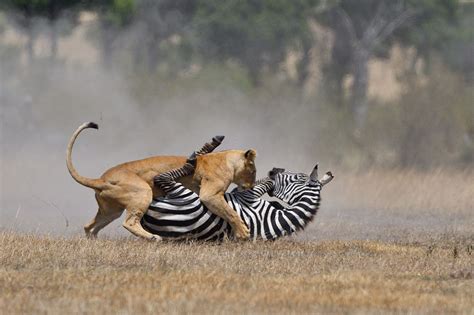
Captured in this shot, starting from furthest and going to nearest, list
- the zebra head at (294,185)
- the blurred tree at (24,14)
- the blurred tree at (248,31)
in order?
1. the blurred tree at (248,31)
2. the blurred tree at (24,14)
3. the zebra head at (294,185)

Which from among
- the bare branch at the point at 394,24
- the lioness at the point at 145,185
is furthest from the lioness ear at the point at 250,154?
the bare branch at the point at 394,24

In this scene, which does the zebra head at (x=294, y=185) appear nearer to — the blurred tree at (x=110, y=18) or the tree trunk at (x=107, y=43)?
the blurred tree at (x=110, y=18)

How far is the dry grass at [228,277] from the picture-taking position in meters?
8.48

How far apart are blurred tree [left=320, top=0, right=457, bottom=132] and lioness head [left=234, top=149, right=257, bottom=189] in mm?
27764

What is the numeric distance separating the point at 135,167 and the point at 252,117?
20.4 metres

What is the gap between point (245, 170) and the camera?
13.2m

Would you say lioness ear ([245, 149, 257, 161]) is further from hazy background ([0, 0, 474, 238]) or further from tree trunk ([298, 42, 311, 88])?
tree trunk ([298, 42, 311, 88])

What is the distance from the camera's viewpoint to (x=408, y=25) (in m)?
42.1

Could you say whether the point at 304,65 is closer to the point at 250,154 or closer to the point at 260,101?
the point at 260,101

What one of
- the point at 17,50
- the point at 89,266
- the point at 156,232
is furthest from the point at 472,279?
the point at 17,50

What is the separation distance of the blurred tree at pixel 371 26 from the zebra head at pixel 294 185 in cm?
2713

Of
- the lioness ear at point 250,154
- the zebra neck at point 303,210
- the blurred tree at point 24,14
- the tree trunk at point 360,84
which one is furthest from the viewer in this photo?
the tree trunk at point 360,84

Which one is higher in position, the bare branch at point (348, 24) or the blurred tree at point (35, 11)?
the bare branch at point (348, 24)

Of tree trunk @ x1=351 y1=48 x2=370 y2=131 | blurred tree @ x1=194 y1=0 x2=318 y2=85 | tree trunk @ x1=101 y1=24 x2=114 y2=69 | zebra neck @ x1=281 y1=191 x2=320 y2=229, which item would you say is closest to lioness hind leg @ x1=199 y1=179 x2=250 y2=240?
zebra neck @ x1=281 y1=191 x2=320 y2=229
